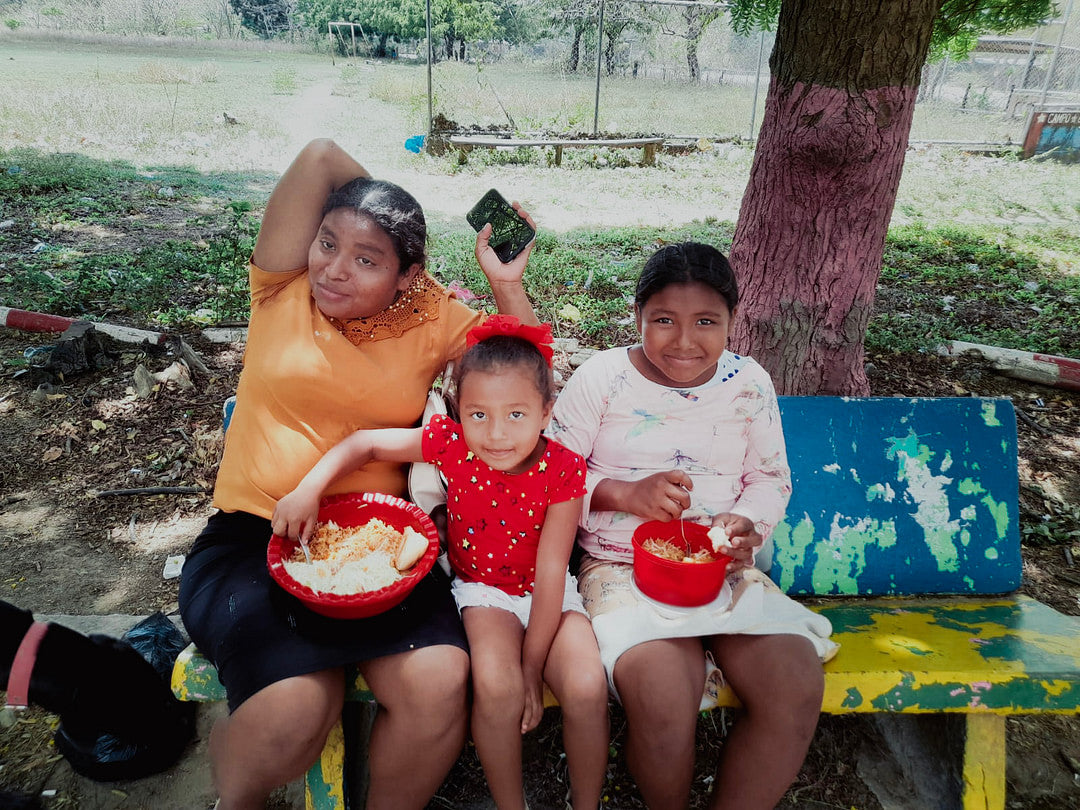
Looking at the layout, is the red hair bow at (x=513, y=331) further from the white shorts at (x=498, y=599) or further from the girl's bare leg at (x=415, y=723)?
the girl's bare leg at (x=415, y=723)

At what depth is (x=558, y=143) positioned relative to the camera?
429 inches

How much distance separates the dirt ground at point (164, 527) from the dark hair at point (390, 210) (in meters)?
1.56

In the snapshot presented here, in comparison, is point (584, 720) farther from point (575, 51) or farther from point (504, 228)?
point (575, 51)

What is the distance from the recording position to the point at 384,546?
199cm

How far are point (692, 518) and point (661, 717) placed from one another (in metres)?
0.61

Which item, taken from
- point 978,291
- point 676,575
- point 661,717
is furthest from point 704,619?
point 978,291

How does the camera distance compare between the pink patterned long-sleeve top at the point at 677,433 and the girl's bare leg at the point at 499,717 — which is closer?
the girl's bare leg at the point at 499,717

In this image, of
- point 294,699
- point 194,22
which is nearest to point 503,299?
point 294,699

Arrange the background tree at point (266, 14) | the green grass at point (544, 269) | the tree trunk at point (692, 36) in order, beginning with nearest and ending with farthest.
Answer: the green grass at point (544, 269) → the tree trunk at point (692, 36) → the background tree at point (266, 14)

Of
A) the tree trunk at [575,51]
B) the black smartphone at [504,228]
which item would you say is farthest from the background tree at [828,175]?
the tree trunk at [575,51]

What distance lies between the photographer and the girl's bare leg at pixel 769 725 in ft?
5.90

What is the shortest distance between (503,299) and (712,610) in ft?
3.59

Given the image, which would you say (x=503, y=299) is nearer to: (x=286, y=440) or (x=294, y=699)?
(x=286, y=440)

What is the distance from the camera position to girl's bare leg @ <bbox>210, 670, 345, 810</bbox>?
1.68 metres
